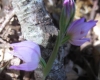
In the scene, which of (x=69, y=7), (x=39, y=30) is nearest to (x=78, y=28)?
(x=69, y=7)

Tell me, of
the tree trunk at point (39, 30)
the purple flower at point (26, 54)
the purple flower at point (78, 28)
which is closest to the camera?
the purple flower at point (26, 54)

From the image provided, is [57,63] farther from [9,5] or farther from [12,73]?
[9,5]

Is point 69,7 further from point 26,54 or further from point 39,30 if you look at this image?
point 39,30

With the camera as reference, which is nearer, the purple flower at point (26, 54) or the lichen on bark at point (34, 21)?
the purple flower at point (26, 54)

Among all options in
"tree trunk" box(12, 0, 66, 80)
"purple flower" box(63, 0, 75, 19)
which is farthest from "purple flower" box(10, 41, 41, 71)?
"tree trunk" box(12, 0, 66, 80)

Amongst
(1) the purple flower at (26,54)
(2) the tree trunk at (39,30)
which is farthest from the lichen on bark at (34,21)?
(1) the purple flower at (26,54)

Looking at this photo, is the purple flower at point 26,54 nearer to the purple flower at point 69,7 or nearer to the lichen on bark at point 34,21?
the purple flower at point 69,7

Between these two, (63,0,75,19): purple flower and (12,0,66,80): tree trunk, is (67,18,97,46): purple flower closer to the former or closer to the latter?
(63,0,75,19): purple flower

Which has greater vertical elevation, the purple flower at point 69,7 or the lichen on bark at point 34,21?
the purple flower at point 69,7

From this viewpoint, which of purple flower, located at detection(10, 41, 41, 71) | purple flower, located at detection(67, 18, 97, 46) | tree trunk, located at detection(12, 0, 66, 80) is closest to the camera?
purple flower, located at detection(10, 41, 41, 71)
